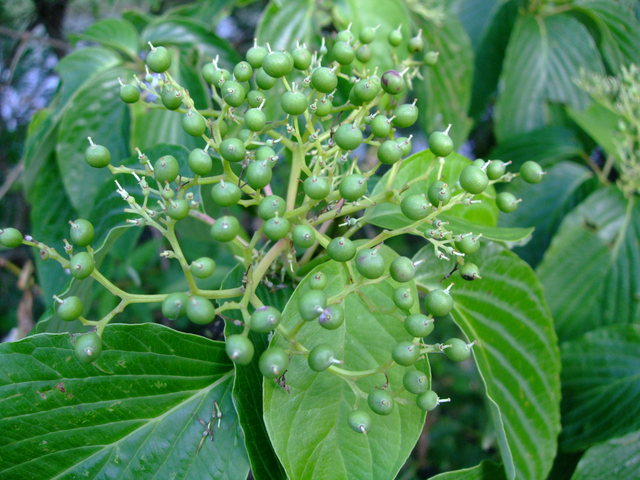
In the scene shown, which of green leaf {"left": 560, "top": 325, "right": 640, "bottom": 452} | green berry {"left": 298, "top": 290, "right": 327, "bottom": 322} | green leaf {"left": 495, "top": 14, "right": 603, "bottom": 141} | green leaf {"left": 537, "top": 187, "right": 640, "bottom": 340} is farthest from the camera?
green leaf {"left": 495, "top": 14, "right": 603, "bottom": 141}

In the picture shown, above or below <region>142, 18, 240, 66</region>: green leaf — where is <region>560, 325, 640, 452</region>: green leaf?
below

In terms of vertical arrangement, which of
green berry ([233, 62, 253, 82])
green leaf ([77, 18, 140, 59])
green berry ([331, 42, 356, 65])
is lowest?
green leaf ([77, 18, 140, 59])

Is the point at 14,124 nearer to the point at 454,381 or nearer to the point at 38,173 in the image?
the point at 38,173

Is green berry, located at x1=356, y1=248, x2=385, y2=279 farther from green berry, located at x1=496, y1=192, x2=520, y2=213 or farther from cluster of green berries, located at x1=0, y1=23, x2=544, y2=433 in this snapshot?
green berry, located at x1=496, y1=192, x2=520, y2=213

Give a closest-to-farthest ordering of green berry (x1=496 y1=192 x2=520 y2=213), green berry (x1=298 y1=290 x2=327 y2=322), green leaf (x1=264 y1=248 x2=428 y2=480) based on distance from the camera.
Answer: green berry (x1=298 y1=290 x2=327 y2=322) < green leaf (x1=264 y1=248 x2=428 y2=480) < green berry (x1=496 y1=192 x2=520 y2=213)

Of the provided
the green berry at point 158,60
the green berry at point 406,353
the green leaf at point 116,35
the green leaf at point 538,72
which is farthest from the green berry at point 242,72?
the green leaf at point 538,72

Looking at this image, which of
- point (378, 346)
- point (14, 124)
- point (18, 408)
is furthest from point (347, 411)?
point (14, 124)

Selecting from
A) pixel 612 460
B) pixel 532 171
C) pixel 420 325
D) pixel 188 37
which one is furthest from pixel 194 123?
pixel 612 460

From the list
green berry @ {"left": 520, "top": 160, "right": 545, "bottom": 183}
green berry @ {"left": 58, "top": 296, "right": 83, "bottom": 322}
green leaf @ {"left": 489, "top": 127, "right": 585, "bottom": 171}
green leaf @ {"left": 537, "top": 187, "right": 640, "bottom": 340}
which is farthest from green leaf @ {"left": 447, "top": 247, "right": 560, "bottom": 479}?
green leaf @ {"left": 489, "top": 127, "right": 585, "bottom": 171}
